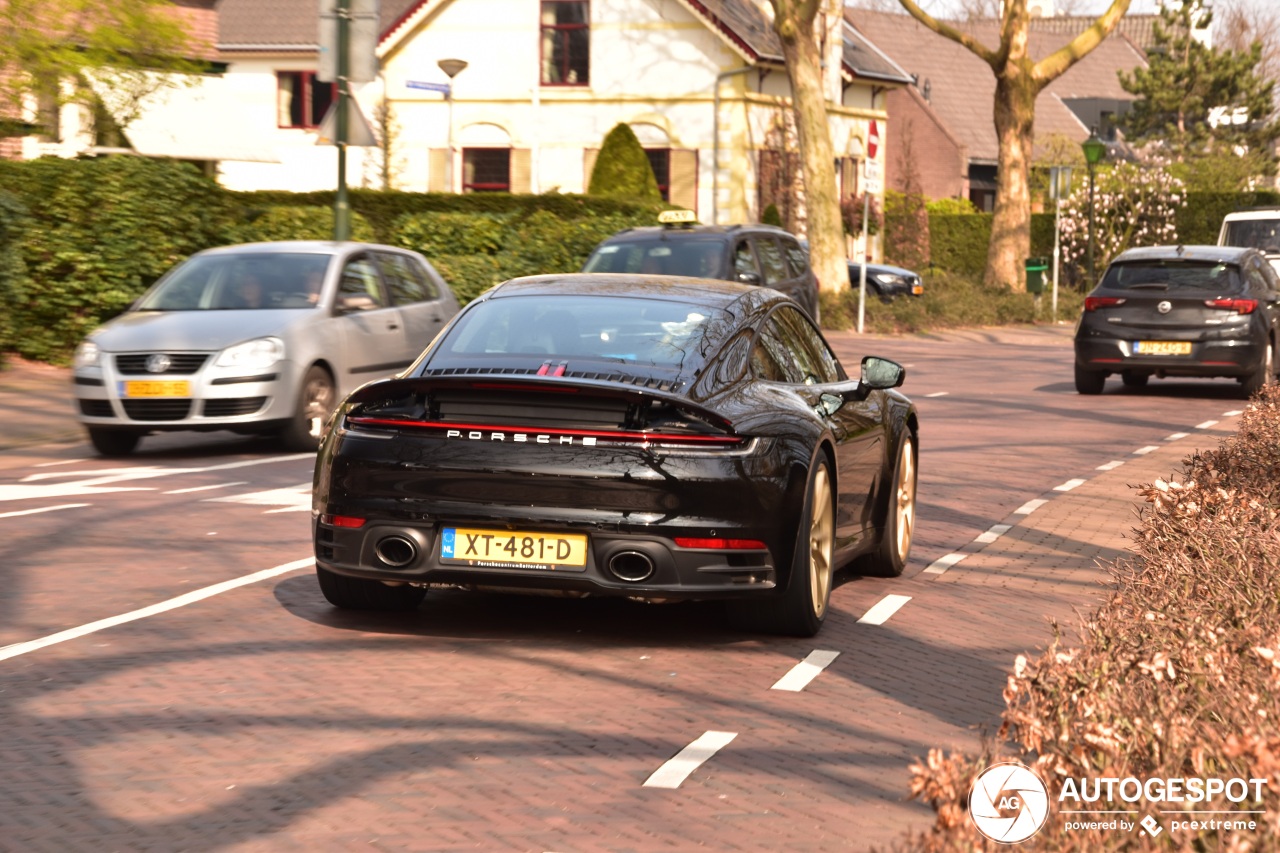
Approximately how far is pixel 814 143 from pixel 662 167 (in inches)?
465

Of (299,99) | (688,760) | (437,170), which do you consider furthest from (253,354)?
(299,99)

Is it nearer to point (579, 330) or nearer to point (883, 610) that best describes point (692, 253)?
point (883, 610)

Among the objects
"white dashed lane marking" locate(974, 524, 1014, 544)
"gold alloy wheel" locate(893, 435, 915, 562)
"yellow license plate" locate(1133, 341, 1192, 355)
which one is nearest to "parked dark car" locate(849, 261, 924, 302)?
"yellow license plate" locate(1133, 341, 1192, 355)

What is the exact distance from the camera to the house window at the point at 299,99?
177 ft

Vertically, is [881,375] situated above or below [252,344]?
above

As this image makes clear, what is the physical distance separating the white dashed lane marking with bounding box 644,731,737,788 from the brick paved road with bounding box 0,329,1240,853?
0.16ft


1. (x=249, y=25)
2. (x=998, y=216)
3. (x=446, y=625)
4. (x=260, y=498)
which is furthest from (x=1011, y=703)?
(x=249, y=25)

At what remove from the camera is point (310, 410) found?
15.0 metres

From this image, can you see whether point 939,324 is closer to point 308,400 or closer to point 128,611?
point 308,400

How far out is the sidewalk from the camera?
1611cm

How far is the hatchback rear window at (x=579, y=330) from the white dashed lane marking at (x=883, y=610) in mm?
1436

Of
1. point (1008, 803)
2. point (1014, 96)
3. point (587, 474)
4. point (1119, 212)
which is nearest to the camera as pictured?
point (1008, 803)

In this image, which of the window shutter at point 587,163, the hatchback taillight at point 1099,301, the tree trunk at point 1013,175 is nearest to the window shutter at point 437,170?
the window shutter at point 587,163

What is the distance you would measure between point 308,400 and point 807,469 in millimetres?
7995
